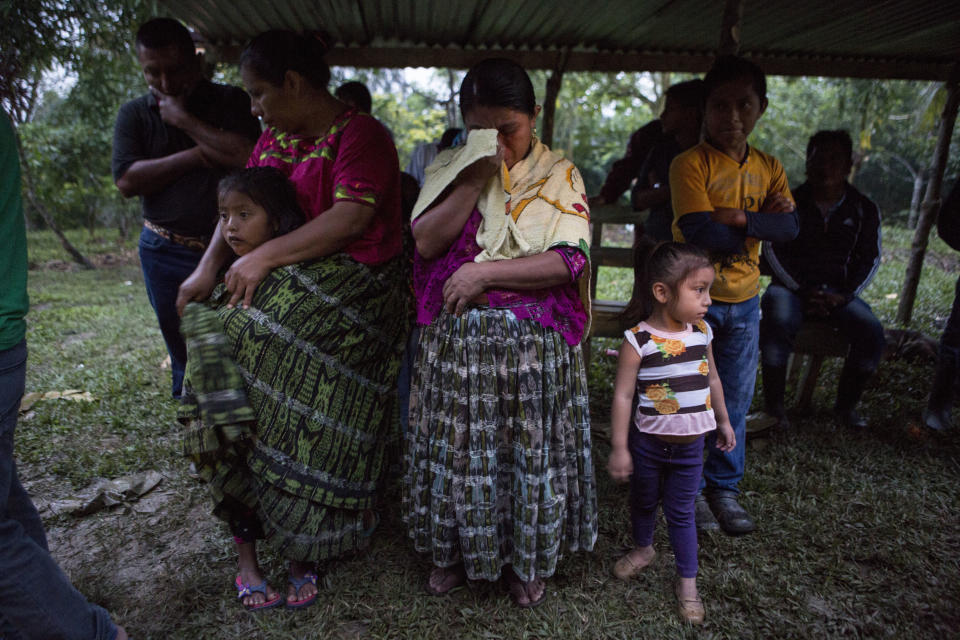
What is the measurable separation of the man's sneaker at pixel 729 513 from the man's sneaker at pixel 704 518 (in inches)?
1.3

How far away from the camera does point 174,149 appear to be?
2666 mm

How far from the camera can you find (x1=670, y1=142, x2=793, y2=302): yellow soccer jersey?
227 cm

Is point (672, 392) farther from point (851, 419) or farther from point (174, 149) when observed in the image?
point (174, 149)

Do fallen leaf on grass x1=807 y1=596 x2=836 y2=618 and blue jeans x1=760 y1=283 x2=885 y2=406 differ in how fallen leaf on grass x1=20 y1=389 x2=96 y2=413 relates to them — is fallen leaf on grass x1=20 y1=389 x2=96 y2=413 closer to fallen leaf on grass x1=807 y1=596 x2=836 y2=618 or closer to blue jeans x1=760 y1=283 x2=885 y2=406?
fallen leaf on grass x1=807 y1=596 x2=836 y2=618

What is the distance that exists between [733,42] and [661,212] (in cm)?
106

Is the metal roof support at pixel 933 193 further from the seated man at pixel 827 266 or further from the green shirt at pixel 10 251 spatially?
the green shirt at pixel 10 251

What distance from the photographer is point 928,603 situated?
78.7 inches

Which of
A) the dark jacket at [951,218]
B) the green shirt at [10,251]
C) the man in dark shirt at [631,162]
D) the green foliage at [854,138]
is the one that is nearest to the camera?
the green shirt at [10,251]

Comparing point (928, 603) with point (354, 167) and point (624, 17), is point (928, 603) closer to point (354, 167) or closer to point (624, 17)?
point (354, 167)

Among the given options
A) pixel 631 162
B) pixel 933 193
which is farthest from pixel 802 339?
pixel 933 193

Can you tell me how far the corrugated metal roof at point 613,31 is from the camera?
363 centimetres

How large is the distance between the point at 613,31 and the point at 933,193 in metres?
3.86

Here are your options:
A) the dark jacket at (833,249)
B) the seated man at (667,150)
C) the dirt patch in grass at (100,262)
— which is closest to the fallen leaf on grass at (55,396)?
the seated man at (667,150)

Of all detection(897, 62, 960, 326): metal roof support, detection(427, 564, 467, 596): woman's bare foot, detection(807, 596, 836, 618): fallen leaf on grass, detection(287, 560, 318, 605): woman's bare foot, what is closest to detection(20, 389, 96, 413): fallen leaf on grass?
detection(287, 560, 318, 605): woman's bare foot
